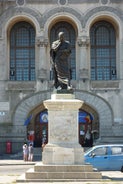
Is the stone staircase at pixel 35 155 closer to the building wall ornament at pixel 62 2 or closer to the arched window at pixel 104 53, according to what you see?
the arched window at pixel 104 53

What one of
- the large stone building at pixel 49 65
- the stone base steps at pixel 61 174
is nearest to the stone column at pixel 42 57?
the large stone building at pixel 49 65

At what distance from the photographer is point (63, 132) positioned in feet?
59.4

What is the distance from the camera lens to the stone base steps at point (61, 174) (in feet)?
55.4

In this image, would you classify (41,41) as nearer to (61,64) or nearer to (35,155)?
(35,155)

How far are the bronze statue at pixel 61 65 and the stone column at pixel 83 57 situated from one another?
67.0 feet

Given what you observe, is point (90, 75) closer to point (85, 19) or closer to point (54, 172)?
point (85, 19)

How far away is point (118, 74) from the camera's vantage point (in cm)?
4028

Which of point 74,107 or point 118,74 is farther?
point 118,74

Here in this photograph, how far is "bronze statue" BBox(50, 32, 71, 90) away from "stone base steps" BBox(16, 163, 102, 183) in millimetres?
3358

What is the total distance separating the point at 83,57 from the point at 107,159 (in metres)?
17.3

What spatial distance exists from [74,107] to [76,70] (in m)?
22.4

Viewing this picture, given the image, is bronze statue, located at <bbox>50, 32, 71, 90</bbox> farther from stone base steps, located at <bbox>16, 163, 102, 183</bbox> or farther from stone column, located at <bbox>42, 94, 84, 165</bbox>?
stone base steps, located at <bbox>16, 163, 102, 183</bbox>

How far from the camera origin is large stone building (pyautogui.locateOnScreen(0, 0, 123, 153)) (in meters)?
39.4

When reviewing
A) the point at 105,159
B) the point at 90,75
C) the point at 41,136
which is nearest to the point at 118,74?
the point at 90,75
